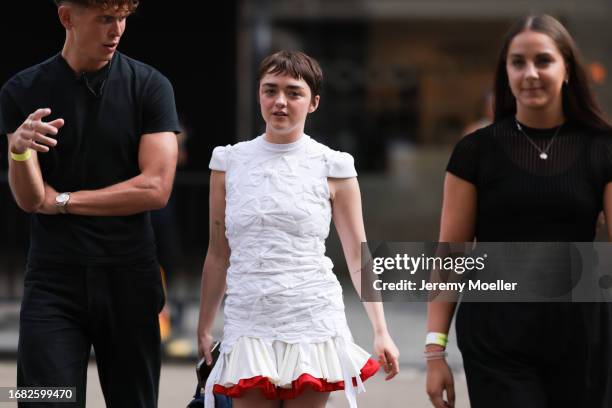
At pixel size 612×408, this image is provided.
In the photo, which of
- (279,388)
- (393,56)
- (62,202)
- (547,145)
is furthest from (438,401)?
(393,56)

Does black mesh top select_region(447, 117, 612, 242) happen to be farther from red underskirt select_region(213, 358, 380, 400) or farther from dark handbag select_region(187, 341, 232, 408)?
dark handbag select_region(187, 341, 232, 408)

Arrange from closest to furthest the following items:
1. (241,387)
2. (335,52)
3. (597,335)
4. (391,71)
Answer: (597,335)
(241,387)
(335,52)
(391,71)

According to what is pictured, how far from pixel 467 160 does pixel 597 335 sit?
0.70m

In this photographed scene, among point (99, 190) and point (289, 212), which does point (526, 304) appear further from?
point (99, 190)

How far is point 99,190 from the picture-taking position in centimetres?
424

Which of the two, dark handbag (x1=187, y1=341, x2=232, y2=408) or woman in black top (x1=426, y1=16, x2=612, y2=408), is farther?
dark handbag (x1=187, y1=341, x2=232, y2=408)

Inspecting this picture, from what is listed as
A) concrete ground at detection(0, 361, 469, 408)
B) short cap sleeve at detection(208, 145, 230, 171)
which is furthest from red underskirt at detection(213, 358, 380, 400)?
concrete ground at detection(0, 361, 469, 408)

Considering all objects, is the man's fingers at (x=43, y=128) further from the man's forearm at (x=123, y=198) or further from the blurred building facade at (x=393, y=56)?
the blurred building facade at (x=393, y=56)

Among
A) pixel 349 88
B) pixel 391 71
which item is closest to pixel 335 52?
pixel 349 88

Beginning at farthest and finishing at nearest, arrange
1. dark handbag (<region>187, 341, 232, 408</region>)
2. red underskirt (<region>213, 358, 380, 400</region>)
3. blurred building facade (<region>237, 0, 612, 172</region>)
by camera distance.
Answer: blurred building facade (<region>237, 0, 612, 172</region>), dark handbag (<region>187, 341, 232, 408</region>), red underskirt (<region>213, 358, 380, 400</region>)

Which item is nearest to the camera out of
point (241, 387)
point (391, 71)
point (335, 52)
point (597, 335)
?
point (597, 335)

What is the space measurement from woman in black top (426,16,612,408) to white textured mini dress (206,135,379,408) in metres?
0.43

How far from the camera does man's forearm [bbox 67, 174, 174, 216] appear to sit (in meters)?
4.20

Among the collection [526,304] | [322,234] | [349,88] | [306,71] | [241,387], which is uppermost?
[349,88]
